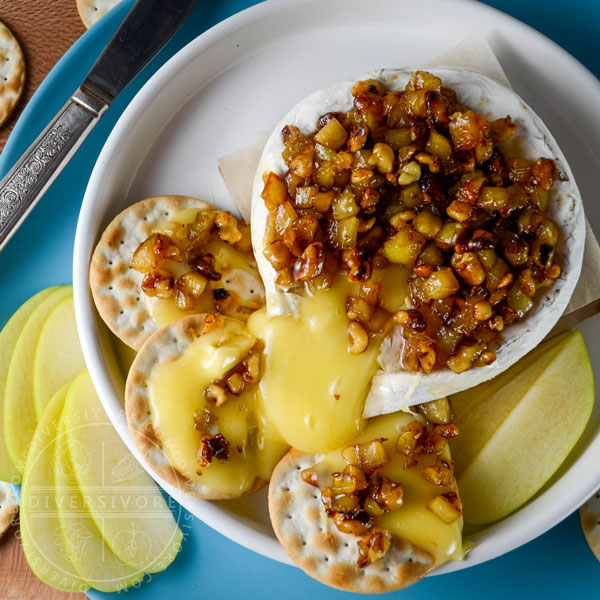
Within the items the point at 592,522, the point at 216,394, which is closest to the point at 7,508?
the point at 216,394

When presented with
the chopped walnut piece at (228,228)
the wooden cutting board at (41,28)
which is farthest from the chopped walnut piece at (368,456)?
the wooden cutting board at (41,28)

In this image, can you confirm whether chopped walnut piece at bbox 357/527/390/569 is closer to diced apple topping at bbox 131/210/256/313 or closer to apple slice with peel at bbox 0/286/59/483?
diced apple topping at bbox 131/210/256/313

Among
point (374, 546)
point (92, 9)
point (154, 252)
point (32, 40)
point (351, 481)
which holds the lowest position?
point (374, 546)

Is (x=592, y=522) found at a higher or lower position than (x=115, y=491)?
lower

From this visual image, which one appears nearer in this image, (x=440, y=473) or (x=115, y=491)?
(x=440, y=473)

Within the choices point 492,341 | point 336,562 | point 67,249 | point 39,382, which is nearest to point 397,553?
point 336,562

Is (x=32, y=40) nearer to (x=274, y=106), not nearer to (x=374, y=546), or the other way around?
(x=274, y=106)
